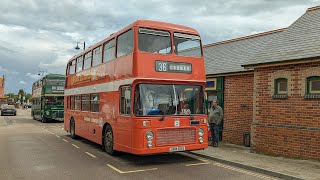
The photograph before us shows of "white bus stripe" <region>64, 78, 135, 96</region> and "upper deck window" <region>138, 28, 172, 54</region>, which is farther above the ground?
"upper deck window" <region>138, 28, 172, 54</region>

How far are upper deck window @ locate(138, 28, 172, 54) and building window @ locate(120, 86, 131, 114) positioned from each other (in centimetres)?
130

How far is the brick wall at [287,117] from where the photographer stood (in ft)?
31.8

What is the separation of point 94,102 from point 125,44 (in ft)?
12.1

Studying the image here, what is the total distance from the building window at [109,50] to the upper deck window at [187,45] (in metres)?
2.33

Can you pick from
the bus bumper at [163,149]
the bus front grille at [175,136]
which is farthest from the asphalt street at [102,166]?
the bus front grille at [175,136]

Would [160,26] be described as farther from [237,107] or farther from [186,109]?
[237,107]

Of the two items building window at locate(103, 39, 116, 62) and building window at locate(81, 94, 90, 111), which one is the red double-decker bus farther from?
building window at locate(81, 94, 90, 111)

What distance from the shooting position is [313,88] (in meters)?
9.81

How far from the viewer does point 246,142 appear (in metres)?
12.8

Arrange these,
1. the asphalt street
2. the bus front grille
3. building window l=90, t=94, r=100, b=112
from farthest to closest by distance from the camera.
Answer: building window l=90, t=94, r=100, b=112, the bus front grille, the asphalt street

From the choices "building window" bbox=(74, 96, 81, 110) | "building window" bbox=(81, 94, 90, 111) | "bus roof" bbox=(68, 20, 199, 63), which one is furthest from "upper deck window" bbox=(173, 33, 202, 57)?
"building window" bbox=(74, 96, 81, 110)

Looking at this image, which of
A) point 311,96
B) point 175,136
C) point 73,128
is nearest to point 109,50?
point 175,136

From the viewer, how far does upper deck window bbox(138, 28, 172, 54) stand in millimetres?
9461

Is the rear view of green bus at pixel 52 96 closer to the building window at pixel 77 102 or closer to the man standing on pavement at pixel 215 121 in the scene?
the building window at pixel 77 102
